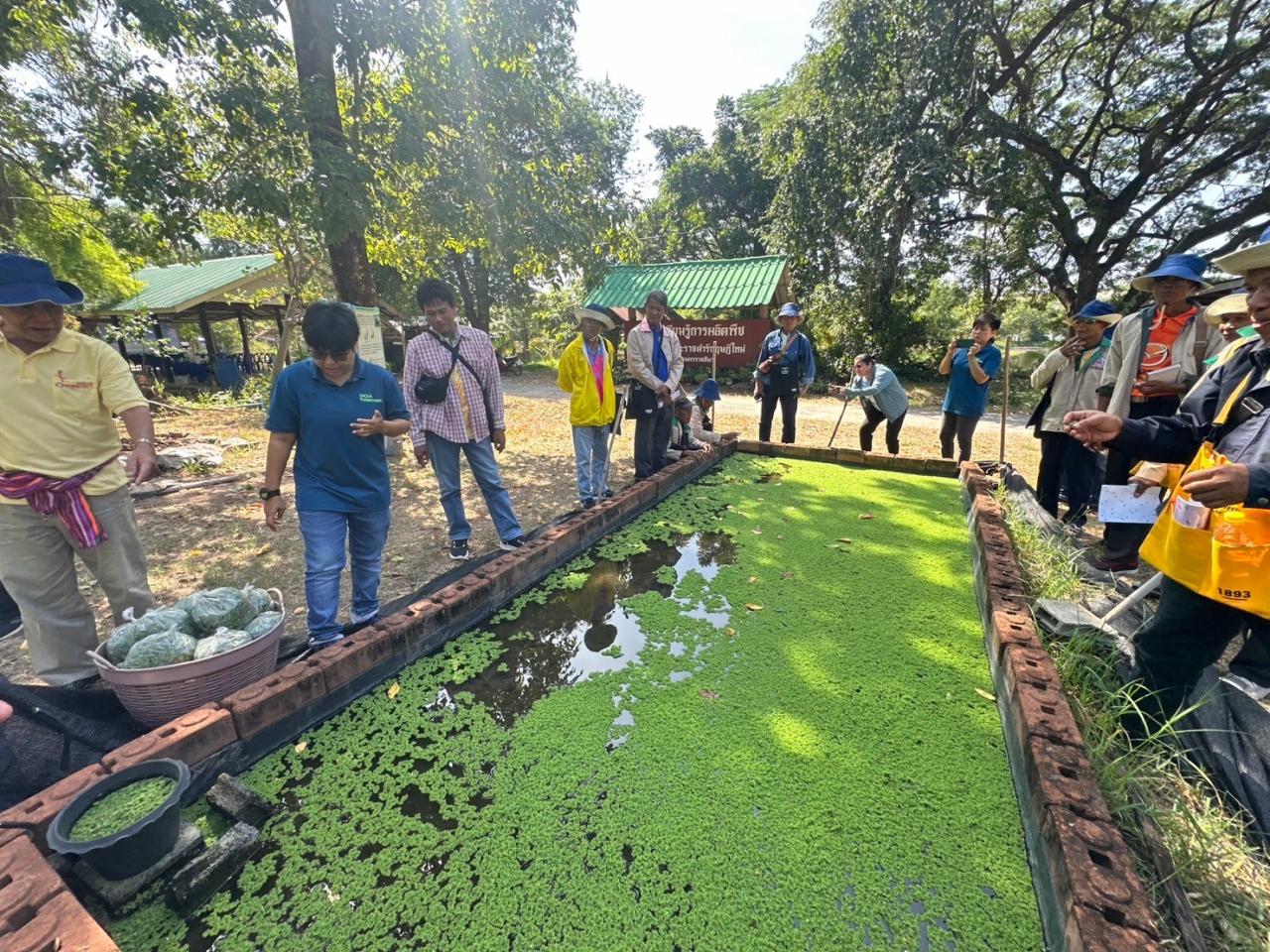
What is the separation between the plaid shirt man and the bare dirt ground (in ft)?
A: 2.82

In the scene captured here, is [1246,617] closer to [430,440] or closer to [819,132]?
[430,440]

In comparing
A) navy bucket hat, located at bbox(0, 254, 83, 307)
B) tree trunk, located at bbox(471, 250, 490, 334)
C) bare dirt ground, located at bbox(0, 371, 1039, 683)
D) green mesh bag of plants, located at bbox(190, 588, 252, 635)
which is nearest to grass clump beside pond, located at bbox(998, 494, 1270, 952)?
green mesh bag of plants, located at bbox(190, 588, 252, 635)

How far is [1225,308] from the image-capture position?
2.55 metres

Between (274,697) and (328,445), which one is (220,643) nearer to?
(274,697)

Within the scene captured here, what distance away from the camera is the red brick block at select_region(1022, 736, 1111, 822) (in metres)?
1.35

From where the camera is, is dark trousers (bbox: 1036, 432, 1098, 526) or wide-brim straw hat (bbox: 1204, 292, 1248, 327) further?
dark trousers (bbox: 1036, 432, 1098, 526)

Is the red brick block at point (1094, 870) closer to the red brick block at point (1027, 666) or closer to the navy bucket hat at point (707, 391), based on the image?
the red brick block at point (1027, 666)

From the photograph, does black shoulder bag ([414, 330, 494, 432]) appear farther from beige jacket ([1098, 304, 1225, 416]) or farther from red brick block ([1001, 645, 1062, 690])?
beige jacket ([1098, 304, 1225, 416])

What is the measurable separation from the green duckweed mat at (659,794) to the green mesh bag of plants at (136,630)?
636mm

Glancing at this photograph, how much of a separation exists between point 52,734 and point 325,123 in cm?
513

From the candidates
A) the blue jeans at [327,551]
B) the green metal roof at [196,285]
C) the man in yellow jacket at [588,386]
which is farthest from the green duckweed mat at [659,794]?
the green metal roof at [196,285]

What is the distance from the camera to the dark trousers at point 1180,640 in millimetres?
1553

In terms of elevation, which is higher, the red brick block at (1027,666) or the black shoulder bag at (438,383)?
the black shoulder bag at (438,383)

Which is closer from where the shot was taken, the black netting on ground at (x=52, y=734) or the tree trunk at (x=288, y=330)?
the black netting on ground at (x=52, y=734)
